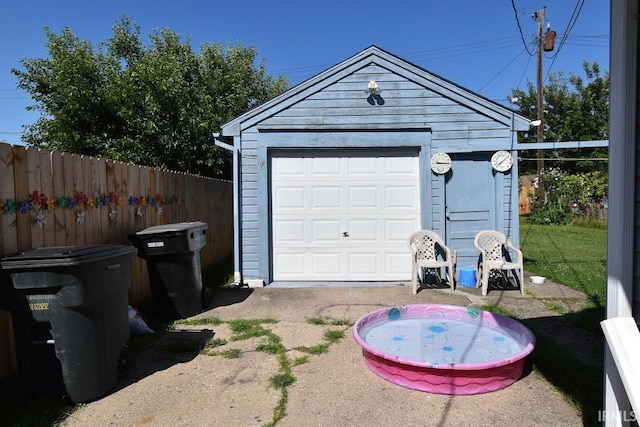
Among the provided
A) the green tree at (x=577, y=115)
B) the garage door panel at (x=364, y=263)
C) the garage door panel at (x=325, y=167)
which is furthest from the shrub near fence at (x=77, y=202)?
the green tree at (x=577, y=115)

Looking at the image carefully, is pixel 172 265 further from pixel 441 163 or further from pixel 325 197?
pixel 441 163

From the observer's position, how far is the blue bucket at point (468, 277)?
660 cm

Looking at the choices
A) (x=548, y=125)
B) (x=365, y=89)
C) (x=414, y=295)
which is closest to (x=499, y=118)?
(x=365, y=89)

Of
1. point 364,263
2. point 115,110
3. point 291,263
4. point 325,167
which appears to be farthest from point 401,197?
point 115,110

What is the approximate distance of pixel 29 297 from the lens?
2.78 m

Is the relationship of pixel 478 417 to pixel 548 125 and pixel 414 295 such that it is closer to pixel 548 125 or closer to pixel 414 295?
pixel 414 295

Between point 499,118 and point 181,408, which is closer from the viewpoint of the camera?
point 181,408

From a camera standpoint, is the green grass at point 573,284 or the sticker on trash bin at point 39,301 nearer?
the sticker on trash bin at point 39,301

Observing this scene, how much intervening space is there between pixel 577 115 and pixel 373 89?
734 inches

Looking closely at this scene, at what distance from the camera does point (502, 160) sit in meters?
6.55

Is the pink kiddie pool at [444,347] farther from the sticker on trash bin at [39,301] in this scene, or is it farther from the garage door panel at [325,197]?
the garage door panel at [325,197]

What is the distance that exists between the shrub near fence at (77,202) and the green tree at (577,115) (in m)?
20.0

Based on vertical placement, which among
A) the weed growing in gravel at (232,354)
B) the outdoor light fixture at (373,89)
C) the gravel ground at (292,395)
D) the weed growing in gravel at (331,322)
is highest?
the outdoor light fixture at (373,89)

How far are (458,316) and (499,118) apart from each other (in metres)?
3.56
